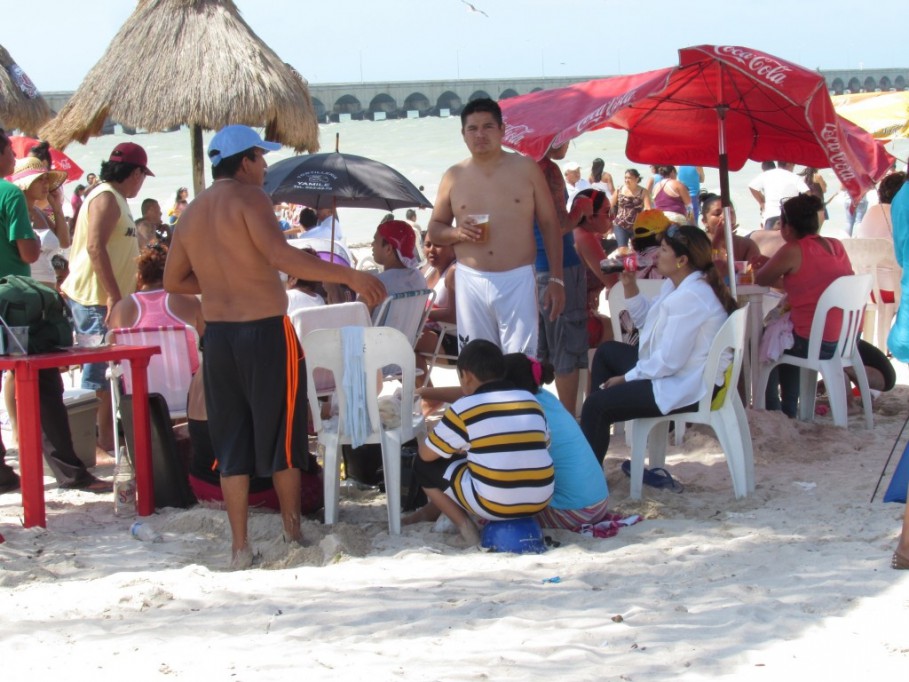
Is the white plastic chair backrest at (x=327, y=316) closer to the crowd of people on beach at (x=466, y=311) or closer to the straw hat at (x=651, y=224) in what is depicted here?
the crowd of people on beach at (x=466, y=311)

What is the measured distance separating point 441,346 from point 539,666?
4.47m

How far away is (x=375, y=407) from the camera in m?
4.72

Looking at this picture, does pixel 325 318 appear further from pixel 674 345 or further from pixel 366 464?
pixel 674 345

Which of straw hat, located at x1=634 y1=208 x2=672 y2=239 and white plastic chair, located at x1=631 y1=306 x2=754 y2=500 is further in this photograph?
straw hat, located at x1=634 y1=208 x2=672 y2=239

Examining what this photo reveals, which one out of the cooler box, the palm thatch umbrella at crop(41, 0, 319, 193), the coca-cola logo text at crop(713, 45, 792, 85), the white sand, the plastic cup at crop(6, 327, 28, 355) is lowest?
the white sand

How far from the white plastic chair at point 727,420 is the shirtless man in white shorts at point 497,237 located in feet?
2.47

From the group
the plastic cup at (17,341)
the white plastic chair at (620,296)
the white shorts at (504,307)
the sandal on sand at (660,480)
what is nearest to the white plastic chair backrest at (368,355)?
the white shorts at (504,307)

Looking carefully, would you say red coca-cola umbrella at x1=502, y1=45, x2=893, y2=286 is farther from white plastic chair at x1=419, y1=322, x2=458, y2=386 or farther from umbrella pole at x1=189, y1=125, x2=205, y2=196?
umbrella pole at x1=189, y1=125, x2=205, y2=196

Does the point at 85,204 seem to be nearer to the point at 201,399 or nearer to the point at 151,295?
the point at 151,295

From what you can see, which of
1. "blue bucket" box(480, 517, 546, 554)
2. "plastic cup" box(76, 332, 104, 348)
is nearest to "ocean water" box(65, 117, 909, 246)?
"plastic cup" box(76, 332, 104, 348)

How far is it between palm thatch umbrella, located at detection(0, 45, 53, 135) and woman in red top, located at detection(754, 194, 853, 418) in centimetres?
832

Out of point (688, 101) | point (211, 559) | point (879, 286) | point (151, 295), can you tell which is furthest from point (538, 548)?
point (879, 286)

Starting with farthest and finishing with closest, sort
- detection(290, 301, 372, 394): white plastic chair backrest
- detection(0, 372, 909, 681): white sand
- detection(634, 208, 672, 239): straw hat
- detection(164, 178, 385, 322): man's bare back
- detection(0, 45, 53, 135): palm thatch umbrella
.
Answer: detection(0, 45, 53, 135): palm thatch umbrella < detection(634, 208, 672, 239): straw hat < detection(290, 301, 372, 394): white plastic chair backrest < detection(164, 178, 385, 322): man's bare back < detection(0, 372, 909, 681): white sand

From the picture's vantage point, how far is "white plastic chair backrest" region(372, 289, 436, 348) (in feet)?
21.1
